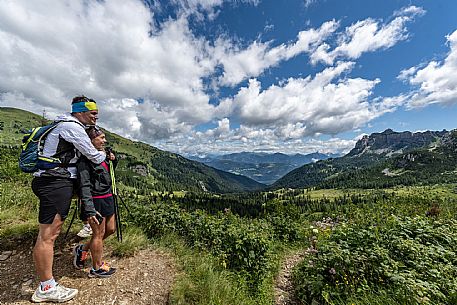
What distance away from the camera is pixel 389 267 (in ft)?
14.0

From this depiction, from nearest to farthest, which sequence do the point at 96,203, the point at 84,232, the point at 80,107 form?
the point at 80,107
the point at 96,203
the point at 84,232

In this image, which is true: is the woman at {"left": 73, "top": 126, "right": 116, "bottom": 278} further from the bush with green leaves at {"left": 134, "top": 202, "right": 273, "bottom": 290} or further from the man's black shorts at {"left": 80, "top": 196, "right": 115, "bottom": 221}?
the bush with green leaves at {"left": 134, "top": 202, "right": 273, "bottom": 290}

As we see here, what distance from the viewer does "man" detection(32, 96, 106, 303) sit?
3559 mm

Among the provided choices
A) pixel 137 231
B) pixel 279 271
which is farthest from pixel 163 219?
pixel 279 271

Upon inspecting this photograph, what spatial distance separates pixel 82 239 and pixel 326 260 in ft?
20.6

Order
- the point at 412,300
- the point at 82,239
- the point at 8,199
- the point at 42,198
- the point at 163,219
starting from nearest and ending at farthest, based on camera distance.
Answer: the point at 412,300 < the point at 42,198 < the point at 82,239 < the point at 163,219 < the point at 8,199

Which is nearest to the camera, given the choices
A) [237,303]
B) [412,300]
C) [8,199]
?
[412,300]

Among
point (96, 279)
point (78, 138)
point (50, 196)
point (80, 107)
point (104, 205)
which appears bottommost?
point (96, 279)

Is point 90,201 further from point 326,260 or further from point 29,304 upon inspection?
point 326,260

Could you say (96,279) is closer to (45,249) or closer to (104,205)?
(45,249)

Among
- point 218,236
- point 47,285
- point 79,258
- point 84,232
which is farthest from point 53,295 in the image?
point 218,236

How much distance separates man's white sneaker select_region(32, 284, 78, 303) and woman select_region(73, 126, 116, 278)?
657mm

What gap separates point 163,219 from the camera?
6.77 metres

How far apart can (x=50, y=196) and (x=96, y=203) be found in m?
0.77
